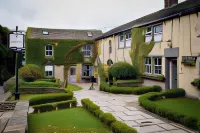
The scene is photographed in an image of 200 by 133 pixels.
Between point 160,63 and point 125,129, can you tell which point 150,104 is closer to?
point 125,129

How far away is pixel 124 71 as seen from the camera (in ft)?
59.8

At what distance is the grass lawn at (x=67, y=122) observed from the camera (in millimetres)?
7570

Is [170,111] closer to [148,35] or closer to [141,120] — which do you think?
[141,120]

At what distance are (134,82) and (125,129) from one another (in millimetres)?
11591

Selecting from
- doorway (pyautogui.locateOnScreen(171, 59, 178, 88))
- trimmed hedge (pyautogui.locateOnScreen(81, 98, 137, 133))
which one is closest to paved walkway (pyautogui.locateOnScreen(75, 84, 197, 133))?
trimmed hedge (pyautogui.locateOnScreen(81, 98, 137, 133))

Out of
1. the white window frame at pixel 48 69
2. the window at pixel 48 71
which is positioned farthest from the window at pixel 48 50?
the window at pixel 48 71

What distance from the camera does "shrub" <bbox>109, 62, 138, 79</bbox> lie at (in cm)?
1819

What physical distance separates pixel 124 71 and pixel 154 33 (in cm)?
429

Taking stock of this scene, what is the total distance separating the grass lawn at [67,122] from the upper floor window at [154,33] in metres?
9.41

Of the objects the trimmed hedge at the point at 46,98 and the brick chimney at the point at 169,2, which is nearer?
the trimmed hedge at the point at 46,98

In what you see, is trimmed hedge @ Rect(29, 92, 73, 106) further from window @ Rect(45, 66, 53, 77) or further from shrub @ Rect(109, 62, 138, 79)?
window @ Rect(45, 66, 53, 77)

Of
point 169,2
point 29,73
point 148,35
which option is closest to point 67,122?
point 148,35

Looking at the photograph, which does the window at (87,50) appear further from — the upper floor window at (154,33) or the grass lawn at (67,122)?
the grass lawn at (67,122)

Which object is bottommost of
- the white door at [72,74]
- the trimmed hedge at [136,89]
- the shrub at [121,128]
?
the shrub at [121,128]
